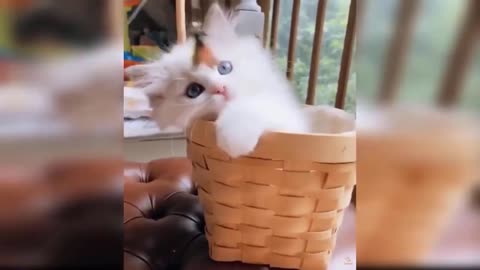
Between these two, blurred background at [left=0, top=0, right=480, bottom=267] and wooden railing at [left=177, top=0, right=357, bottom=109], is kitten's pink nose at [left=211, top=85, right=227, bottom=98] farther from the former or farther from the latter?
blurred background at [left=0, top=0, right=480, bottom=267]

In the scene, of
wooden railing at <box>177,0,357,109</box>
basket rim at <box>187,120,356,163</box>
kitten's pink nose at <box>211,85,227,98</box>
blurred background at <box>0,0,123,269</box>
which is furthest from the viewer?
wooden railing at <box>177,0,357,109</box>

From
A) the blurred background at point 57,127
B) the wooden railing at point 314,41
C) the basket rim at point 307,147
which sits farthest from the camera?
the wooden railing at point 314,41

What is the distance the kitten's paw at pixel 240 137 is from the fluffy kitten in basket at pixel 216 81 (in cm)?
4

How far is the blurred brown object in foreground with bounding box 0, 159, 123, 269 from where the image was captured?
0.25m

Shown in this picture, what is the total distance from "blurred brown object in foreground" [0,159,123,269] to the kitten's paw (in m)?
0.21

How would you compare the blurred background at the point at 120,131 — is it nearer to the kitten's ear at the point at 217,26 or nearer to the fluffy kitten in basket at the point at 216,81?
the fluffy kitten in basket at the point at 216,81

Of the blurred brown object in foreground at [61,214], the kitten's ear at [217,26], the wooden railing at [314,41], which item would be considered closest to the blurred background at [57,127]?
the blurred brown object in foreground at [61,214]

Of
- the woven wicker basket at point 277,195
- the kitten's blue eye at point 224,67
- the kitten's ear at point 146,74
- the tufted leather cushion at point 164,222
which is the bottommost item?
the tufted leather cushion at point 164,222

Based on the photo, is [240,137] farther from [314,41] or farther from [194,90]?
[314,41]

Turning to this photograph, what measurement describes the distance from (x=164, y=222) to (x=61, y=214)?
0.44m

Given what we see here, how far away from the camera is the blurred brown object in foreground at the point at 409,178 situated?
0.26 metres

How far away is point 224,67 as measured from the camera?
61 centimetres

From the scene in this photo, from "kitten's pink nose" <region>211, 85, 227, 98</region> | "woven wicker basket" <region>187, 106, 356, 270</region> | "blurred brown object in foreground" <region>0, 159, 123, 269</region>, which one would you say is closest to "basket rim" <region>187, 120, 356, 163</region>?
"woven wicker basket" <region>187, 106, 356, 270</region>

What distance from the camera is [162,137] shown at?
0.95 metres
